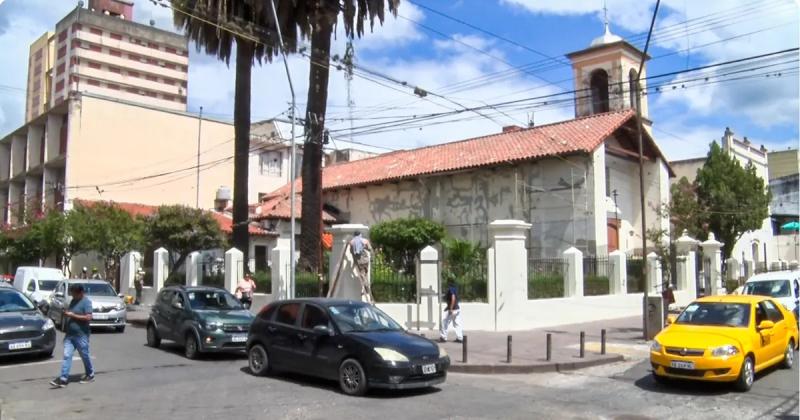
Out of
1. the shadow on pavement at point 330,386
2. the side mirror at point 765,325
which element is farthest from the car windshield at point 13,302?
the side mirror at point 765,325

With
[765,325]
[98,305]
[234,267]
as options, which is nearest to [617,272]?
[765,325]

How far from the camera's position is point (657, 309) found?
17422mm

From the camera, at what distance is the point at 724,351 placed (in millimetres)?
10461

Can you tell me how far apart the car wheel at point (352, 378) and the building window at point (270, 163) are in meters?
40.2

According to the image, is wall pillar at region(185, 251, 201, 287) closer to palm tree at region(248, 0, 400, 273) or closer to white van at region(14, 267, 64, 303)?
white van at region(14, 267, 64, 303)

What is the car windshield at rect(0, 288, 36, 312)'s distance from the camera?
A: 14513 mm

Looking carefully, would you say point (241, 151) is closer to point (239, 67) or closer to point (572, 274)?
point (239, 67)

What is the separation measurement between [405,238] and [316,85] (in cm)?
587

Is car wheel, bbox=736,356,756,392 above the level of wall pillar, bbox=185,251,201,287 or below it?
below

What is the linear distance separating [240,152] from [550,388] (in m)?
16.5

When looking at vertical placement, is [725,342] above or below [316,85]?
below

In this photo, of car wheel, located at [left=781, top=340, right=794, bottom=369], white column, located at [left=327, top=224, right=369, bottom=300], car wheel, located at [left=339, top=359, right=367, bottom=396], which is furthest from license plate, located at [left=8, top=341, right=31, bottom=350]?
car wheel, located at [left=781, top=340, right=794, bottom=369]

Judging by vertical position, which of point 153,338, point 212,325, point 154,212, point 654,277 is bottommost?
point 153,338

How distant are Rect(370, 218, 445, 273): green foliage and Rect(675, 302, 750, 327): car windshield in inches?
372
